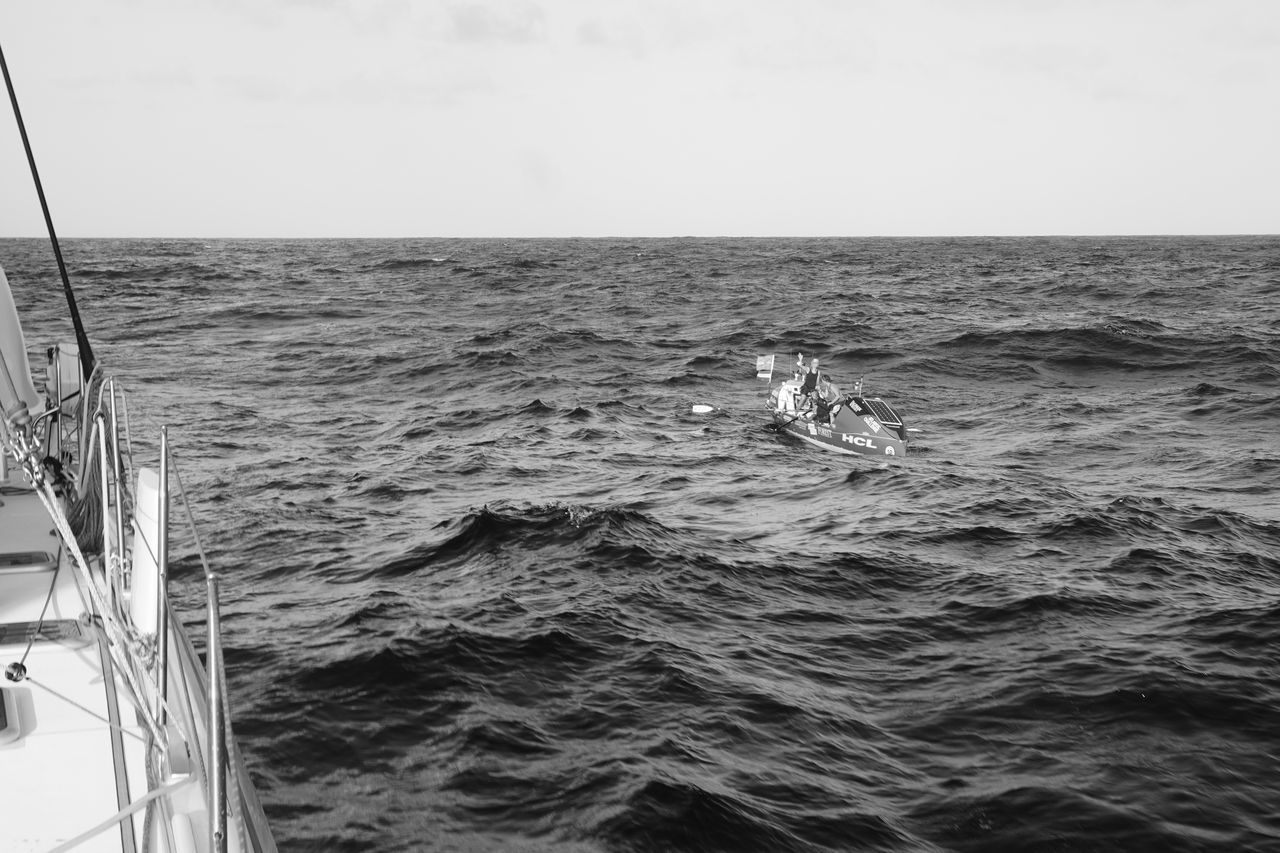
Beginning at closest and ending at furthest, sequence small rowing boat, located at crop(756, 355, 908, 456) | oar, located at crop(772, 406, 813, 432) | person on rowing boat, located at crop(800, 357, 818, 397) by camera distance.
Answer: small rowing boat, located at crop(756, 355, 908, 456) → oar, located at crop(772, 406, 813, 432) → person on rowing boat, located at crop(800, 357, 818, 397)

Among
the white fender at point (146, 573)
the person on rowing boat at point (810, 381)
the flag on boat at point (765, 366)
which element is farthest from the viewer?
the flag on boat at point (765, 366)

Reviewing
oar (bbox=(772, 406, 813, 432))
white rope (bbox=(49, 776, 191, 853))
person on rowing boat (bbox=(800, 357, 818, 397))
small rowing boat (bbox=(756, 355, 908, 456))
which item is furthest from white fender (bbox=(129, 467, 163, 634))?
→ person on rowing boat (bbox=(800, 357, 818, 397))

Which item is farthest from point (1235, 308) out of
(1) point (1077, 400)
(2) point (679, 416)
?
(2) point (679, 416)

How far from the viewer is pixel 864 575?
15.3 m

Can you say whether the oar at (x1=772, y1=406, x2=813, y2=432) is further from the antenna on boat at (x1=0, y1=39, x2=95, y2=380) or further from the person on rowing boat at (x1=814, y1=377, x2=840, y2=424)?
the antenna on boat at (x1=0, y1=39, x2=95, y2=380)

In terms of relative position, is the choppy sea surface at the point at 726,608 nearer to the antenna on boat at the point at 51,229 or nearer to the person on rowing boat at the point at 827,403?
the person on rowing boat at the point at 827,403

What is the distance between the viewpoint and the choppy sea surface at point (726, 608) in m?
8.88

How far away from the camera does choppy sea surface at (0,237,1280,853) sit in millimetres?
8875

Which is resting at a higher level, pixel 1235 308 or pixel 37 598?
pixel 37 598

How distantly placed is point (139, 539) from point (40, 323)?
39.1 meters

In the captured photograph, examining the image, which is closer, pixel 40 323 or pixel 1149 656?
pixel 1149 656

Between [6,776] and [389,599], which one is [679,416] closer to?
[389,599]

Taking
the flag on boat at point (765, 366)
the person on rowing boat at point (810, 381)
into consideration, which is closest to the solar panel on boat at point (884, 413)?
the person on rowing boat at point (810, 381)

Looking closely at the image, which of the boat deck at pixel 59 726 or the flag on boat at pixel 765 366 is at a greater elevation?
the boat deck at pixel 59 726
